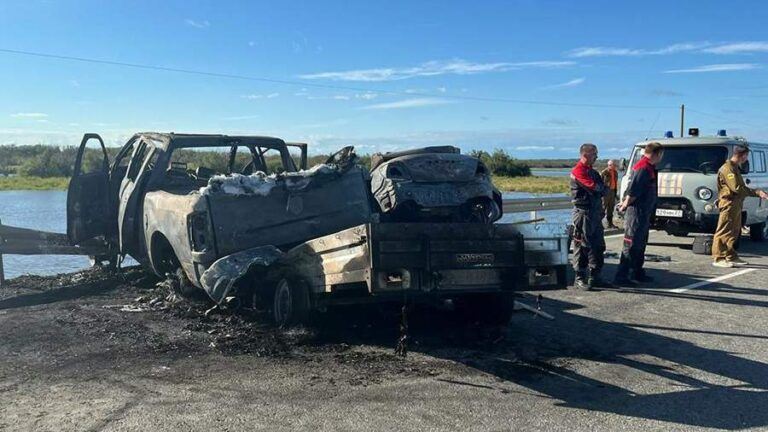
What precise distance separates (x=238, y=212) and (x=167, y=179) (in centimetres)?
195

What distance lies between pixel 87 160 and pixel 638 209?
817cm

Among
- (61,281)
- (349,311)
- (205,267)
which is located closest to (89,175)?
(61,281)

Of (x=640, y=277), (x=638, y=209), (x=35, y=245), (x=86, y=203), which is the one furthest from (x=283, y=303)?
(x=640, y=277)

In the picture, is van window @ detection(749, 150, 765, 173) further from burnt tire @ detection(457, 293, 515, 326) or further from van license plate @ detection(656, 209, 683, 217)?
burnt tire @ detection(457, 293, 515, 326)

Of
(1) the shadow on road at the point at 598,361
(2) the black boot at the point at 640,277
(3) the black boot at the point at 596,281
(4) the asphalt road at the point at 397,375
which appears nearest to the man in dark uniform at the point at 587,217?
(3) the black boot at the point at 596,281

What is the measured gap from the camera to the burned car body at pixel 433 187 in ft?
20.3

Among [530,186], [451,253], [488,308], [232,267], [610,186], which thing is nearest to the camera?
[451,253]

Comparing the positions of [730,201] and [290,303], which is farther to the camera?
[730,201]

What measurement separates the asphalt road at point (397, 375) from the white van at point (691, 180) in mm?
5222

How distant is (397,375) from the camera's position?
5.09 m

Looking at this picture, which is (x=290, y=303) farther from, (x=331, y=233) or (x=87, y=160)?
(x=87, y=160)

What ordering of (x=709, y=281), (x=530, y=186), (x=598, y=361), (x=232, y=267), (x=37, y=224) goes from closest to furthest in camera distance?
1. (x=598, y=361)
2. (x=232, y=267)
3. (x=709, y=281)
4. (x=37, y=224)
5. (x=530, y=186)

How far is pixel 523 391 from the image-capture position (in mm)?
4793

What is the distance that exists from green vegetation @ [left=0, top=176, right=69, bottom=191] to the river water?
7.18 m
